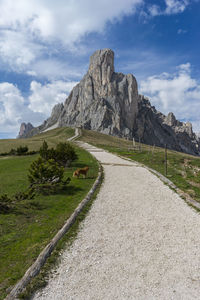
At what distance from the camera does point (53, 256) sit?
7383 millimetres

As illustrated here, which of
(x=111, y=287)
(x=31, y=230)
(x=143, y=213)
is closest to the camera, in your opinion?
(x=111, y=287)

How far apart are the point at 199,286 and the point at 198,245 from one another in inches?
99.5

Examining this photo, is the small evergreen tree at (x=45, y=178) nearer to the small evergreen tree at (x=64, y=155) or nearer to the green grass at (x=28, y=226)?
the green grass at (x=28, y=226)

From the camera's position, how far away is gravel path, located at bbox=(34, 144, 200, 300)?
5.83 metres

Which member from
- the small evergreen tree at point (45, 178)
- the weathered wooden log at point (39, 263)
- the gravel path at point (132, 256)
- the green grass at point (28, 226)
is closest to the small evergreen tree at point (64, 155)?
the green grass at point (28, 226)

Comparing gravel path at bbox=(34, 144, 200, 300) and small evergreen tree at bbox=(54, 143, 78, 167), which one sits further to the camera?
small evergreen tree at bbox=(54, 143, 78, 167)

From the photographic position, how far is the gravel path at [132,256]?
5832 mm

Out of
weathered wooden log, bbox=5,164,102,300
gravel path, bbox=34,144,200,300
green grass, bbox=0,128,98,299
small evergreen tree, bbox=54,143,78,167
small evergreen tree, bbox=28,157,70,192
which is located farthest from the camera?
small evergreen tree, bbox=54,143,78,167

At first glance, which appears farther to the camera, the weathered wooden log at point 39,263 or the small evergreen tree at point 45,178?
the small evergreen tree at point 45,178

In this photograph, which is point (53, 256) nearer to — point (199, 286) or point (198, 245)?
point (199, 286)

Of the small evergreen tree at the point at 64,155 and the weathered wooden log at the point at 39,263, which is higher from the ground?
the small evergreen tree at the point at 64,155

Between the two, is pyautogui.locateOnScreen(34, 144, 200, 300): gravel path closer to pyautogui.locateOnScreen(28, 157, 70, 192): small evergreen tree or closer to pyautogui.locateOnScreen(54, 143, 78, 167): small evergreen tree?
pyautogui.locateOnScreen(28, 157, 70, 192): small evergreen tree

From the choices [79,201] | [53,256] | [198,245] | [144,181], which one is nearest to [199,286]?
[198,245]

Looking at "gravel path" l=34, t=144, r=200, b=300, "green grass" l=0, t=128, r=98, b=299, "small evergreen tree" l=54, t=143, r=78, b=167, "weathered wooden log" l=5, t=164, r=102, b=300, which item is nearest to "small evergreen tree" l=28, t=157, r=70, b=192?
"green grass" l=0, t=128, r=98, b=299
